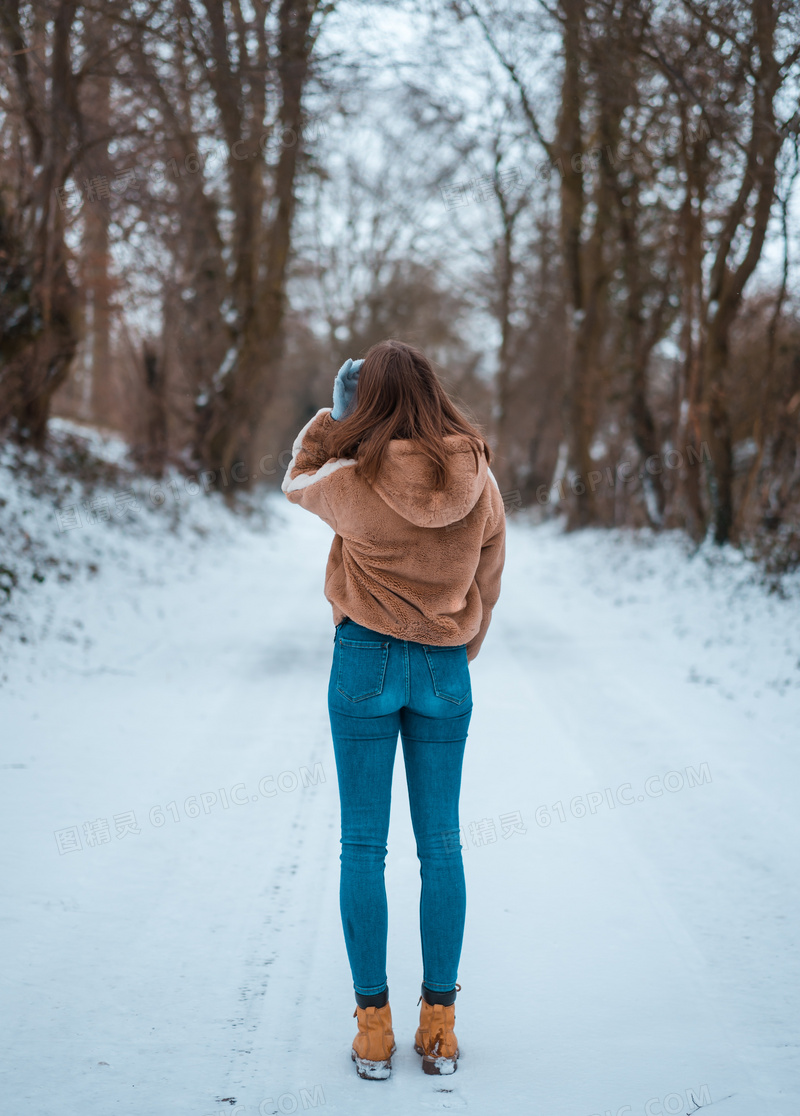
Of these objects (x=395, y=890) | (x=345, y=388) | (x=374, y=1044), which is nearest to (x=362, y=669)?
(x=345, y=388)

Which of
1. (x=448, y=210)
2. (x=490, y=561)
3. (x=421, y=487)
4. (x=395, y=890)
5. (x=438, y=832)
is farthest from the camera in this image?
(x=448, y=210)

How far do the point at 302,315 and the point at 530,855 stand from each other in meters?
26.4

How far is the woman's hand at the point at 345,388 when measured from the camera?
98.0 inches

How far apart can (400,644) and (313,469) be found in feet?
1.90

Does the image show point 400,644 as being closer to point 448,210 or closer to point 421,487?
point 421,487

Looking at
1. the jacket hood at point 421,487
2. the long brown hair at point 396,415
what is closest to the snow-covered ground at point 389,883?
the jacket hood at point 421,487

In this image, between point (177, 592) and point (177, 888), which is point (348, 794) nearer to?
point (177, 888)

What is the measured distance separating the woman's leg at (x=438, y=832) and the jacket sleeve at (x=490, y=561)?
0.94ft

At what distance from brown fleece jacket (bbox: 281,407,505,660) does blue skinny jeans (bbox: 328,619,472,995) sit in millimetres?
71

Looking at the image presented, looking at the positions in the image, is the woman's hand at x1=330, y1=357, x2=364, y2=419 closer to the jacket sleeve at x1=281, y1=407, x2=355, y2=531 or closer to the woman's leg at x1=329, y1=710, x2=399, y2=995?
the jacket sleeve at x1=281, y1=407, x2=355, y2=531

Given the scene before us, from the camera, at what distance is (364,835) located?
7.91 ft

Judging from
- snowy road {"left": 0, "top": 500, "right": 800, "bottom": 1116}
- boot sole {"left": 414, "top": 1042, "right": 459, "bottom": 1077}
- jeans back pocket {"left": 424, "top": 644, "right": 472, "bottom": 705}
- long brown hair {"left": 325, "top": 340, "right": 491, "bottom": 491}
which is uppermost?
long brown hair {"left": 325, "top": 340, "right": 491, "bottom": 491}

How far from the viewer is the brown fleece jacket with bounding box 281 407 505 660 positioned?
2.33 m

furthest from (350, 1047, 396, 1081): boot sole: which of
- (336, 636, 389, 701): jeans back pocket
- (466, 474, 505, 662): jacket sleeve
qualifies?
(466, 474, 505, 662): jacket sleeve
